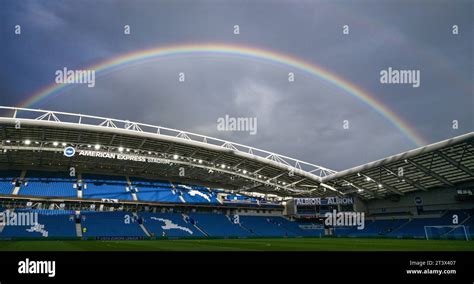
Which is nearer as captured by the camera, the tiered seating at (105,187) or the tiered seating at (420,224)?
the tiered seating at (420,224)

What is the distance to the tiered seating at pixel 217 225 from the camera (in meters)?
49.2

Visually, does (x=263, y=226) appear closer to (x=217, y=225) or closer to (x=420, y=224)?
(x=217, y=225)

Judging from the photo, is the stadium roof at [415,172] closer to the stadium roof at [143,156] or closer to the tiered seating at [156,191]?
the stadium roof at [143,156]

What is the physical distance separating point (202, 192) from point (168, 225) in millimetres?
10161

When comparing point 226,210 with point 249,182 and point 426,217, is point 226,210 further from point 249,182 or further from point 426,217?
point 426,217

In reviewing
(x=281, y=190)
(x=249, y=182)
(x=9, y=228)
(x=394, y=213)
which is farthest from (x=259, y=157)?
(x=9, y=228)

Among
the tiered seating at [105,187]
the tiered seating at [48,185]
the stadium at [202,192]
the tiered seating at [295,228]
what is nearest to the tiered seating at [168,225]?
the stadium at [202,192]

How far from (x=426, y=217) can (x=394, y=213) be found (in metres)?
5.79

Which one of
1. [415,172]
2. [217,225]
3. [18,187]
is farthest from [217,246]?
[18,187]

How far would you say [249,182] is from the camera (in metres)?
55.6

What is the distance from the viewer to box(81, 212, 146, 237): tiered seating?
40.6 meters

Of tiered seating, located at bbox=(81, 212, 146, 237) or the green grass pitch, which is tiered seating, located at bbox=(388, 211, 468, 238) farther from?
tiered seating, located at bbox=(81, 212, 146, 237)

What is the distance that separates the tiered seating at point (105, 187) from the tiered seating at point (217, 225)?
1114 cm
